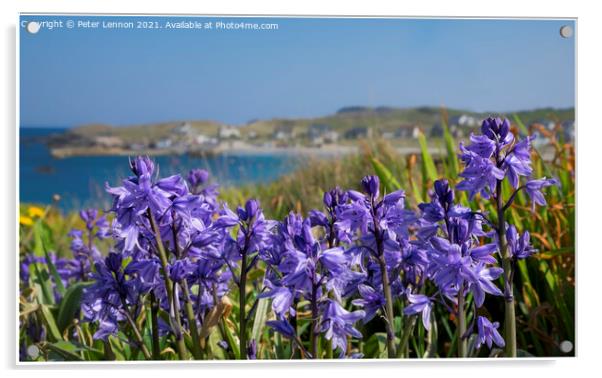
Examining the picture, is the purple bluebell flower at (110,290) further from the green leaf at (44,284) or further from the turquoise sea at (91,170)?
the green leaf at (44,284)

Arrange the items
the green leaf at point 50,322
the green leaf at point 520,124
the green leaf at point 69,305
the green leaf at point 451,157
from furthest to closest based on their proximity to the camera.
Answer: the green leaf at point 451,157 < the green leaf at point 520,124 < the green leaf at point 69,305 < the green leaf at point 50,322

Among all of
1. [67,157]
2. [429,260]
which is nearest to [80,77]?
[67,157]

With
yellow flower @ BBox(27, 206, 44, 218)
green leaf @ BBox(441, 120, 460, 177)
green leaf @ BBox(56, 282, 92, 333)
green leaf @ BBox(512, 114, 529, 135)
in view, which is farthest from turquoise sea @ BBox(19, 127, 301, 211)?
green leaf @ BBox(512, 114, 529, 135)

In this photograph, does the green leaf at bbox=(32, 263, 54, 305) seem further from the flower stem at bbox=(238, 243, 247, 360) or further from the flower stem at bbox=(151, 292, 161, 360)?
the flower stem at bbox=(238, 243, 247, 360)

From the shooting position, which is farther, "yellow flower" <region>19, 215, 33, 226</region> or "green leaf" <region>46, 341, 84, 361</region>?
"yellow flower" <region>19, 215, 33, 226</region>

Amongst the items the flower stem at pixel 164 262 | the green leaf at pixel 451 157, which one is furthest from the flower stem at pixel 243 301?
the green leaf at pixel 451 157
